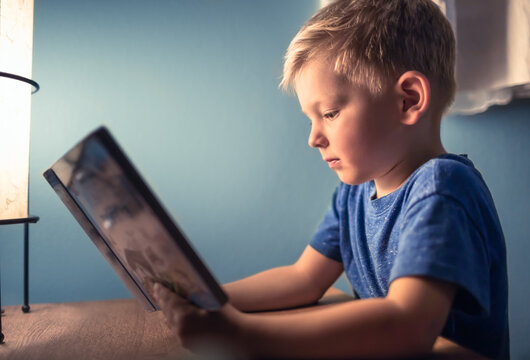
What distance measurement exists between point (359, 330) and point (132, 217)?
22 centimetres

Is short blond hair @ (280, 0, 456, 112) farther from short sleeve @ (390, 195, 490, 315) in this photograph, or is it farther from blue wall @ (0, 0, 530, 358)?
blue wall @ (0, 0, 530, 358)

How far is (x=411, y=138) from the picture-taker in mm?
578

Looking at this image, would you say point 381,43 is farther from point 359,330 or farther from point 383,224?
point 359,330

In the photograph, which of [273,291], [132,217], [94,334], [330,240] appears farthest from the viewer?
[330,240]

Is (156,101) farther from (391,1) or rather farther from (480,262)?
(480,262)

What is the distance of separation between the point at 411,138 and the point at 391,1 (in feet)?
0.69

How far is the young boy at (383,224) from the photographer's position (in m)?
0.35

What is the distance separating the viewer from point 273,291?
25.1 inches

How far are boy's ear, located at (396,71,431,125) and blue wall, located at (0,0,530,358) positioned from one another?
44 centimetres

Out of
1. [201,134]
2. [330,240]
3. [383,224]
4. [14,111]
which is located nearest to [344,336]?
[383,224]

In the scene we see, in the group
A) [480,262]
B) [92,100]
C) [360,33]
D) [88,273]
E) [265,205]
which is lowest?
[88,273]

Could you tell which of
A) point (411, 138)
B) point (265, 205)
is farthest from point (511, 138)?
point (265, 205)

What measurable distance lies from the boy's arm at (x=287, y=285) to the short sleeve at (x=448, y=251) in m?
0.27

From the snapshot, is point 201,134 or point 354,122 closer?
point 354,122
